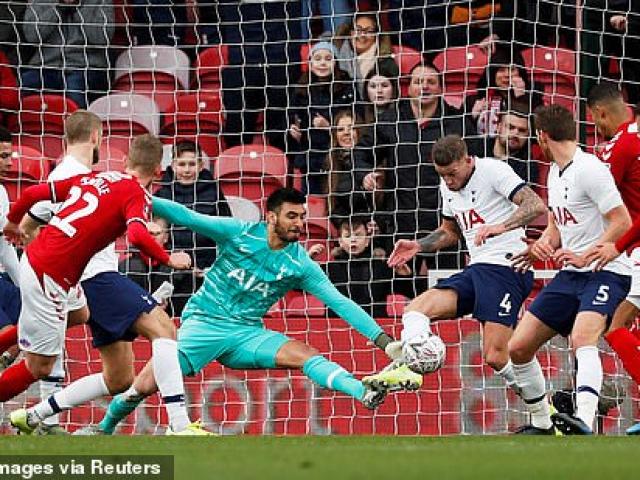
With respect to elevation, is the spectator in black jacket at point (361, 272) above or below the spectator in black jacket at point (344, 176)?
below

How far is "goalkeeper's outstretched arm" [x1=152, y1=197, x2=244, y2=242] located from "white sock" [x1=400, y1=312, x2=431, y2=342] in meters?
1.25

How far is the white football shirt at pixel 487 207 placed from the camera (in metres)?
11.1

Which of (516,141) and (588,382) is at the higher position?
(516,141)

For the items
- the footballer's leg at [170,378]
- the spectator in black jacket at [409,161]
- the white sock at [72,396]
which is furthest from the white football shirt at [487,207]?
the white sock at [72,396]

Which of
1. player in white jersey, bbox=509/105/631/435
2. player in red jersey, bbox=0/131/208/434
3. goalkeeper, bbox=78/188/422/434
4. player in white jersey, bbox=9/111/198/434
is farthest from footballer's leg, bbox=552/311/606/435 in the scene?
player in white jersey, bbox=9/111/198/434

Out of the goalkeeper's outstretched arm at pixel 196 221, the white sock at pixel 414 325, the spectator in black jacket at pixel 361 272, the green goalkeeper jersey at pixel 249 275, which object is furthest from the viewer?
the spectator in black jacket at pixel 361 272

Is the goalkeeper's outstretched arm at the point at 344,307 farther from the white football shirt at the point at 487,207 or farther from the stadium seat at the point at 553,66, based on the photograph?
the stadium seat at the point at 553,66

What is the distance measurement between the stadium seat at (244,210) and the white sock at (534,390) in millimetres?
3566

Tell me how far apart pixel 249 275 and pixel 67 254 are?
147cm

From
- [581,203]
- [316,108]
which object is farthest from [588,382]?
[316,108]

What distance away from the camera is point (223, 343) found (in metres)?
10.8

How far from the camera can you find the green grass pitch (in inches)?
228
